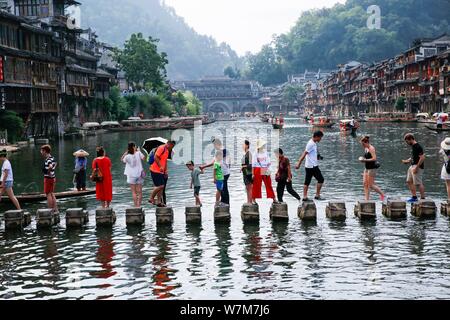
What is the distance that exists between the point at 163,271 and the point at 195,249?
1.98 m

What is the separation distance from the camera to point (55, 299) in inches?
449

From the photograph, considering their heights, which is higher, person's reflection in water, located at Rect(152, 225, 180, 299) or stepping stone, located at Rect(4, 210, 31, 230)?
stepping stone, located at Rect(4, 210, 31, 230)

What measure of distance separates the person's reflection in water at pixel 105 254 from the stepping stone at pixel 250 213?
12.2 ft

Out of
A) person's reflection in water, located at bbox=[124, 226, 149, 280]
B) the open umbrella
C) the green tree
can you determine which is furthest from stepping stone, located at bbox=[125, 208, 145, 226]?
the green tree

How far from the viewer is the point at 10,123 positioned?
2089 inches

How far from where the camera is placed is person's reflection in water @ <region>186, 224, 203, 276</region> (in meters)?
13.2

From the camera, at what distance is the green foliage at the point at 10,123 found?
173 ft

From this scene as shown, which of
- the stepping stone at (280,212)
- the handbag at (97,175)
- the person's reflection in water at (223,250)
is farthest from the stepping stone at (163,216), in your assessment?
the stepping stone at (280,212)

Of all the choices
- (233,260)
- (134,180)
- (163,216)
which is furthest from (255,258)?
(134,180)

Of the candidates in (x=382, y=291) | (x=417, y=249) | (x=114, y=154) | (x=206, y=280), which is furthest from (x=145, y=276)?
(x=114, y=154)

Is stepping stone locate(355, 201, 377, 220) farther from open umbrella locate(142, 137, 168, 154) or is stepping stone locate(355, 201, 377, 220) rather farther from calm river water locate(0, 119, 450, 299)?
open umbrella locate(142, 137, 168, 154)

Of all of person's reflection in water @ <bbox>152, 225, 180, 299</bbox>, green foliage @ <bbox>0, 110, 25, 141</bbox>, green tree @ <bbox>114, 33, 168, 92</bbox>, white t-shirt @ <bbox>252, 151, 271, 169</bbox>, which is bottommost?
person's reflection in water @ <bbox>152, 225, 180, 299</bbox>

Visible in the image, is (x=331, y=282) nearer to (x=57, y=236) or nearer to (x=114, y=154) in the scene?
(x=57, y=236)

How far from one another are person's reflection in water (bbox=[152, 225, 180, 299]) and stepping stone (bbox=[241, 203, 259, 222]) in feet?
7.61
